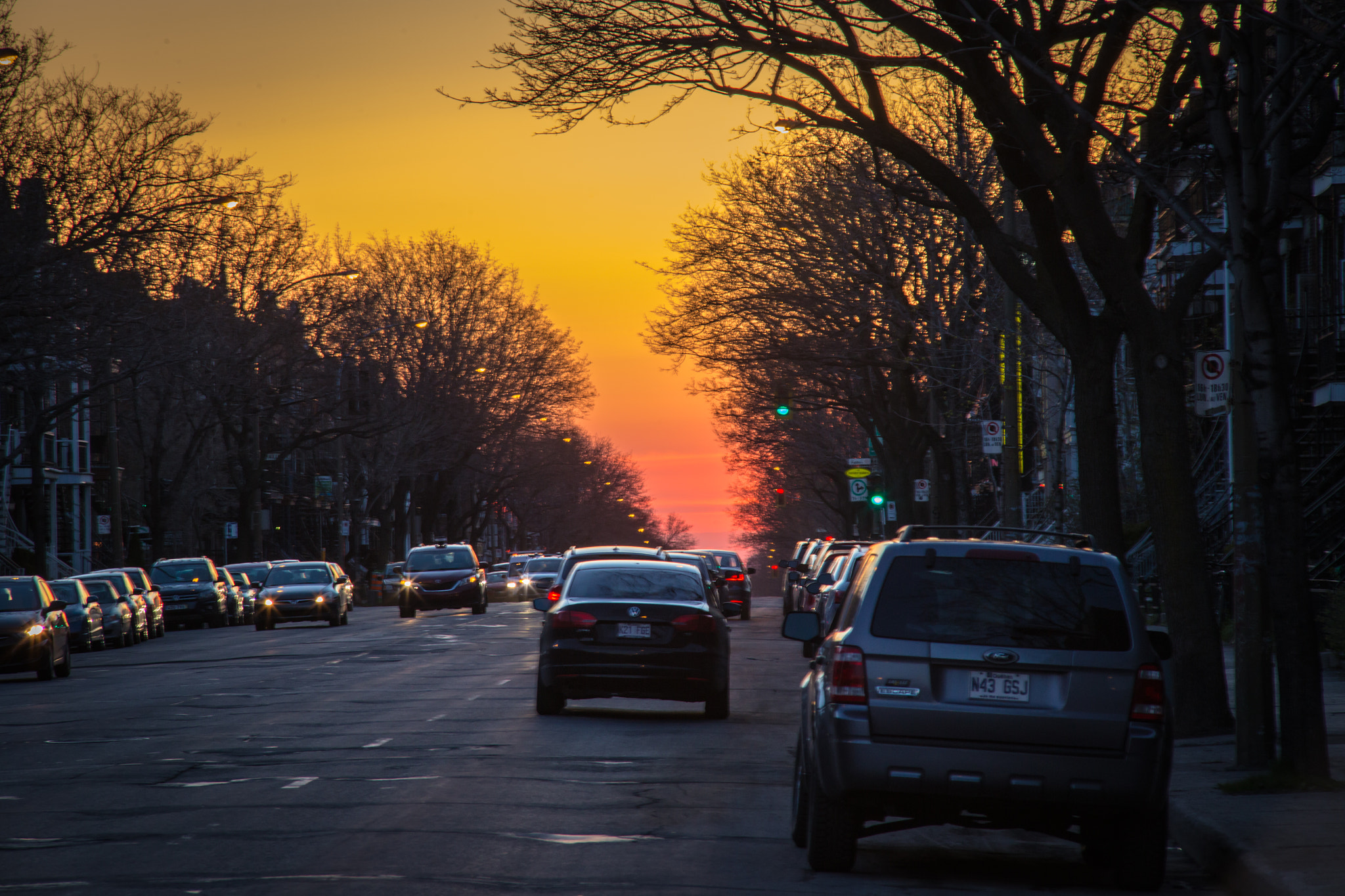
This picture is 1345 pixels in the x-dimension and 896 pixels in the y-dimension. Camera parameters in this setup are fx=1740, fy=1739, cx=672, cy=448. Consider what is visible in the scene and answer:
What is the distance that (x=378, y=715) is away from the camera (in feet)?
56.4

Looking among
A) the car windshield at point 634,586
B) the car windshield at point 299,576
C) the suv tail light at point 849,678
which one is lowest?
the car windshield at point 299,576

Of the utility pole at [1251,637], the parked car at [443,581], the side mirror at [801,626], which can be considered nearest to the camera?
the side mirror at [801,626]

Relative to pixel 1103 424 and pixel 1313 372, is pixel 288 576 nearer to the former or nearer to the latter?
pixel 1313 372

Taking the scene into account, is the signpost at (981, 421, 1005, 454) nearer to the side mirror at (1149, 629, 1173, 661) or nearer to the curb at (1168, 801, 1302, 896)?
the curb at (1168, 801, 1302, 896)

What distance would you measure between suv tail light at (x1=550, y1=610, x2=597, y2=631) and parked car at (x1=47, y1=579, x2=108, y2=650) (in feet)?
63.1

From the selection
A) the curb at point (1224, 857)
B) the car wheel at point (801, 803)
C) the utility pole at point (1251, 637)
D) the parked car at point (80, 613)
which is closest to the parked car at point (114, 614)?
the parked car at point (80, 613)

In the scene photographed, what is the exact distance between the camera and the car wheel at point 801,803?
29.6 ft

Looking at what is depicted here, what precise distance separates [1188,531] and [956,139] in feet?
60.9

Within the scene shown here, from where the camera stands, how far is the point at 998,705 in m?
8.12

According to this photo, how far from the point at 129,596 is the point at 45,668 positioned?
12493mm

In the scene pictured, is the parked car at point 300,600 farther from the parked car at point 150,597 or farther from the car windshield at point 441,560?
the car windshield at point 441,560

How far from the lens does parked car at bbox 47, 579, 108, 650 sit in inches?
1310

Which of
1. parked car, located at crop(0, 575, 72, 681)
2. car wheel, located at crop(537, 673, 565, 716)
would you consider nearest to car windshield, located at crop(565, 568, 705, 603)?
car wheel, located at crop(537, 673, 565, 716)

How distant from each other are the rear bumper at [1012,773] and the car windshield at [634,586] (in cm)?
871
